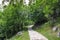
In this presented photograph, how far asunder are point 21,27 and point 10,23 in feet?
3.39

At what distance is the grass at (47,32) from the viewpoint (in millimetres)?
15249

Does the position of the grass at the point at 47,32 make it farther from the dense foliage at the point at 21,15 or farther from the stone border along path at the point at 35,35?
the dense foliage at the point at 21,15

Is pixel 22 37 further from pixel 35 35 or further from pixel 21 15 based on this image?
pixel 21 15

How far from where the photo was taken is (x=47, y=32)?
1633 cm

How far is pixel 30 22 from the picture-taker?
18359 mm

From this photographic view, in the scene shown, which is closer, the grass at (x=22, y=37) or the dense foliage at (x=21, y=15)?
the grass at (x=22, y=37)

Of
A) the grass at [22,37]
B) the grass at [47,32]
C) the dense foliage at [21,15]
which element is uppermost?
the dense foliage at [21,15]

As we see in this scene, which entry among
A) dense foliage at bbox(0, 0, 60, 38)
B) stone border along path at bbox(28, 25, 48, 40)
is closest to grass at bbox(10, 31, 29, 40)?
stone border along path at bbox(28, 25, 48, 40)

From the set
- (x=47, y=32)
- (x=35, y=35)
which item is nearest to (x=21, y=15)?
(x=35, y=35)

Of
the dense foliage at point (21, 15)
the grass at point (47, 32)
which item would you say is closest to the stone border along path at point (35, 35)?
the grass at point (47, 32)

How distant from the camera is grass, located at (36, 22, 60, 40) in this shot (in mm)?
15249

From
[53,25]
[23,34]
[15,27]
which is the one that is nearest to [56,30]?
[53,25]

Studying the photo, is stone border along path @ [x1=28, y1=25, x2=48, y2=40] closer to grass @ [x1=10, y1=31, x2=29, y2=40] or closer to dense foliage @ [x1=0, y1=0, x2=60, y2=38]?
grass @ [x1=10, y1=31, x2=29, y2=40]

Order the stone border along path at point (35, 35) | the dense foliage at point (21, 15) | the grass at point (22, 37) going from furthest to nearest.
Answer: the dense foliage at point (21, 15), the grass at point (22, 37), the stone border along path at point (35, 35)
